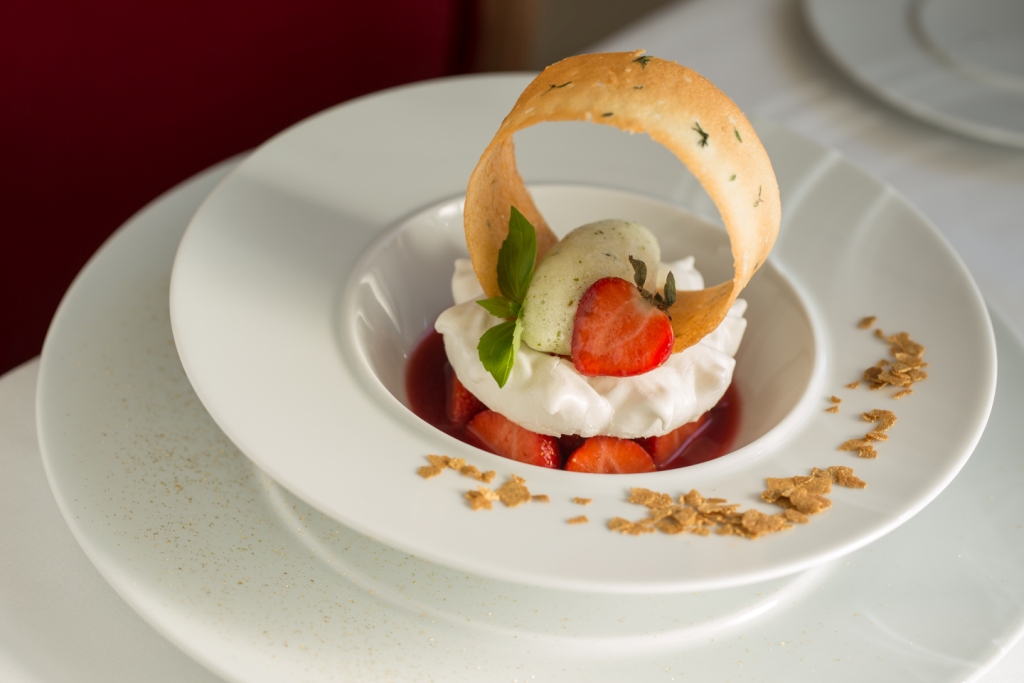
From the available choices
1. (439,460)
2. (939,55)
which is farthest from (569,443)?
(939,55)

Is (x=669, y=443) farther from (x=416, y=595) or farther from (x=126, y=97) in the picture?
(x=126, y=97)

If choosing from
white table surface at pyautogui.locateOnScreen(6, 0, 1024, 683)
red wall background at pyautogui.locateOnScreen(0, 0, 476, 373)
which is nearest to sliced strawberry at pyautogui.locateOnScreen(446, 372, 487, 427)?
white table surface at pyautogui.locateOnScreen(6, 0, 1024, 683)

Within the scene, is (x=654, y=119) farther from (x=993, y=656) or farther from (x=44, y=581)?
(x=44, y=581)

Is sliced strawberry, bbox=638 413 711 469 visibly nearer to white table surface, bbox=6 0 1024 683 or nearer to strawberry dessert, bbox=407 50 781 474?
strawberry dessert, bbox=407 50 781 474

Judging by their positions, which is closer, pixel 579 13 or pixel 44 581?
pixel 44 581

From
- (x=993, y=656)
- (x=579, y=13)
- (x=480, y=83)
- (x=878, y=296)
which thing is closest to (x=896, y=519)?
(x=993, y=656)
